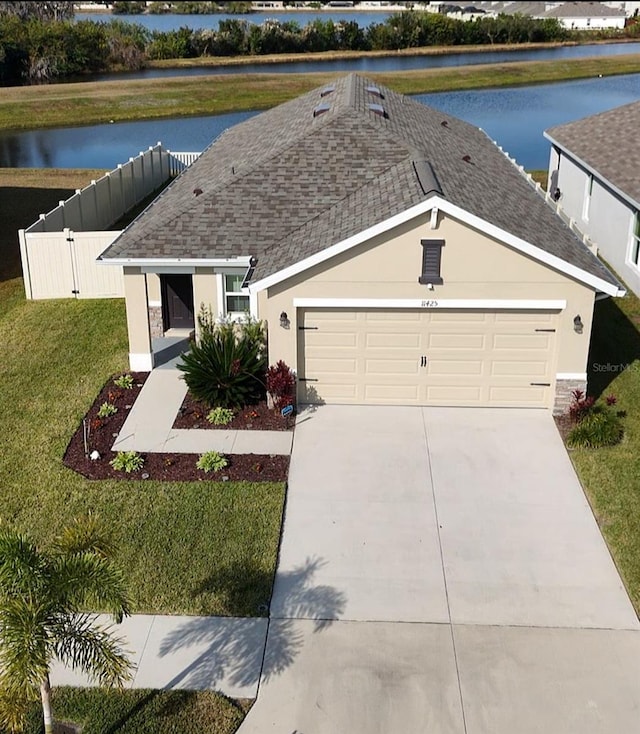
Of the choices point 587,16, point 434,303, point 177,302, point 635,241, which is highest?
point 587,16

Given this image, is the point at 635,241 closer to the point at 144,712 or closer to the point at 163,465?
the point at 163,465

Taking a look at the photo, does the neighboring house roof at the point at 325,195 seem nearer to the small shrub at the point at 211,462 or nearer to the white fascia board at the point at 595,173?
the white fascia board at the point at 595,173

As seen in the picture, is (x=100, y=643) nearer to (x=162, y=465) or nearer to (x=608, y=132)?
(x=162, y=465)

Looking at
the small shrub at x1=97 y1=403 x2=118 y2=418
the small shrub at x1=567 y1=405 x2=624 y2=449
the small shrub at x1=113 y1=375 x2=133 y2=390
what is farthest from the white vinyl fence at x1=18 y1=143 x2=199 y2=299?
the small shrub at x1=567 y1=405 x2=624 y2=449

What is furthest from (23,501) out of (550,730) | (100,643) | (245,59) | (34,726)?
(245,59)

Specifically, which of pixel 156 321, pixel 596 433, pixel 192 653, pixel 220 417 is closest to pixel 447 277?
pixel 596 433
